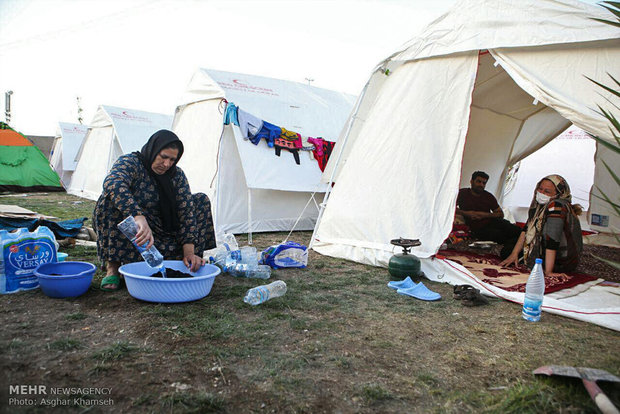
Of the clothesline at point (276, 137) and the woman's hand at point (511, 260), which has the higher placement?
the clothesline at point (276, 137)

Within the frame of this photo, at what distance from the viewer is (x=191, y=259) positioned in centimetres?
265

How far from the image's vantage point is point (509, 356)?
1926 millimetres

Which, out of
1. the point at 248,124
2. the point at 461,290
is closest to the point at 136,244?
the point at 461,290

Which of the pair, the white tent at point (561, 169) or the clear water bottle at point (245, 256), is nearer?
the clear water bottle at point (245, 256)

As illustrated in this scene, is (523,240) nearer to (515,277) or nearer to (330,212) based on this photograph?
(515,277)

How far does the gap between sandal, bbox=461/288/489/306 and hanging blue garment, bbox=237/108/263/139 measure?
3.38m

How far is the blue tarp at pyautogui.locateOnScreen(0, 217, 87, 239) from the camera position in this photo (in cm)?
378

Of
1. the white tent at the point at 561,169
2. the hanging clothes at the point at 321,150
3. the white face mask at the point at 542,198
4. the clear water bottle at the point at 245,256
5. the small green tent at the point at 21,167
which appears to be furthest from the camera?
the small green tent at the point at 21,167

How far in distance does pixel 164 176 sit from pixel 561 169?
710cm

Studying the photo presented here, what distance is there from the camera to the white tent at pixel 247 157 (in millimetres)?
5102

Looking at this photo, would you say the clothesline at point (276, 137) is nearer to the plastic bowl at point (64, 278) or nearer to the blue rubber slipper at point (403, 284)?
the plastic bowl at point (64, 278)

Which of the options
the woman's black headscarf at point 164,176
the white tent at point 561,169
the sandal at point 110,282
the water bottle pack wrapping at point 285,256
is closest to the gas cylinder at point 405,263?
the water bottle pack wrapping at point 285,256

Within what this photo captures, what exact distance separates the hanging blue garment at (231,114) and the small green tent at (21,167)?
8533mm

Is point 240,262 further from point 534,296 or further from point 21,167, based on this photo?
point 21,167
